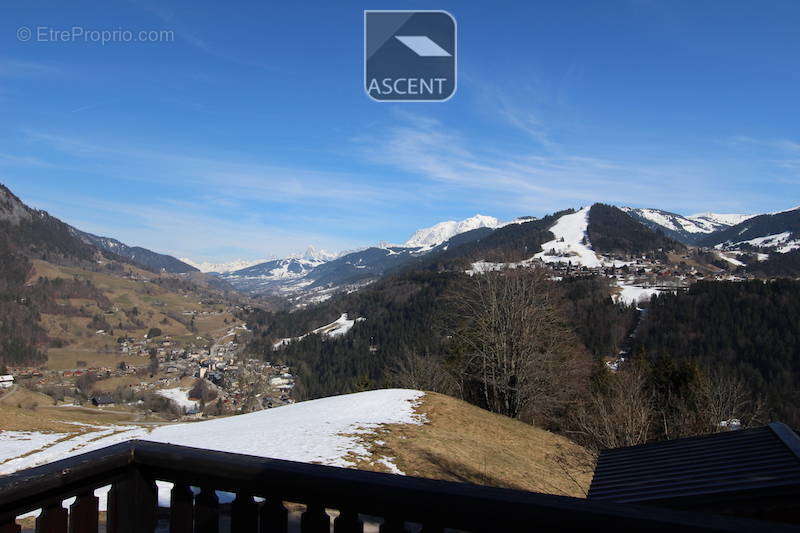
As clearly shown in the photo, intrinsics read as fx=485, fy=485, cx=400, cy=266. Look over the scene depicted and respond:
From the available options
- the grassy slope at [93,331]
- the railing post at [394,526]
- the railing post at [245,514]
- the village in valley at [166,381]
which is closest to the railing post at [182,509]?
the railing post at [245,514]

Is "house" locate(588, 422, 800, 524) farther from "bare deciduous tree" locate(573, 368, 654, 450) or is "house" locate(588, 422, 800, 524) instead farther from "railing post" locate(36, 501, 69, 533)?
"bare deciduous tree" locate(573, 368, 654, 450)

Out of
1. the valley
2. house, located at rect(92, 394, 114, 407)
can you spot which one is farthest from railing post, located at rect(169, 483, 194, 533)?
house, located at rect(92, 394, 114, 407)

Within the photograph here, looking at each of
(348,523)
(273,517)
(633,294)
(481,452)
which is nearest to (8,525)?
(273,517)

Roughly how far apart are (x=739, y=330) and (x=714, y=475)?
12479 cm

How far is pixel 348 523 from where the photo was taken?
2.22 m

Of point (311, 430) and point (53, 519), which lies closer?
point (53, 519)

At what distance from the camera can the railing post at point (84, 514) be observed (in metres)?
2.55

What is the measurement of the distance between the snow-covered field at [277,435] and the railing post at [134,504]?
8.90m

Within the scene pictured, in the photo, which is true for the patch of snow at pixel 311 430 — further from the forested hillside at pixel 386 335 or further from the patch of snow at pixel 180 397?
the patch of snow at pixel 180 397

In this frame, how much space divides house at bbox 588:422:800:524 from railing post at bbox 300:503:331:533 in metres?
2.37

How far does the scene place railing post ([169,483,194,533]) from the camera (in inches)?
103

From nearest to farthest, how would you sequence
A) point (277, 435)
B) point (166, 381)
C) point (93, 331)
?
1. point (277, 435)
2. point (166, 381)
3. point (93, 331)

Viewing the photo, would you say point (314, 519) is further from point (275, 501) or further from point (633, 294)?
point (633, 294)

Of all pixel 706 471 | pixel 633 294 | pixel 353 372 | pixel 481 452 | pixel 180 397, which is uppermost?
pixel 706 471
